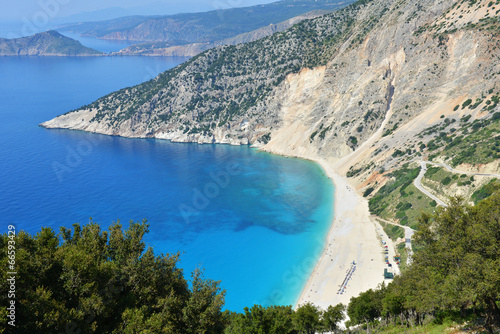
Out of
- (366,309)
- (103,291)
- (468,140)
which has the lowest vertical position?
(366,309)

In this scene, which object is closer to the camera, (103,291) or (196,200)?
(103,291)

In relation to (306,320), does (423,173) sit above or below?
above

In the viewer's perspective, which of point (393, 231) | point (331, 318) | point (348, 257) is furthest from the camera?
point (393, 231)

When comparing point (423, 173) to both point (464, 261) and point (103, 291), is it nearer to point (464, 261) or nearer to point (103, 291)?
point (464, 261)

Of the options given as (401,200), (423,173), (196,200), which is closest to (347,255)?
(401,200)

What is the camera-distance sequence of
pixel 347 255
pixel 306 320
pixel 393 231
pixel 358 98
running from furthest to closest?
pixel 358 98, pixel 393 231, pixel 347 255, pixel 306 320

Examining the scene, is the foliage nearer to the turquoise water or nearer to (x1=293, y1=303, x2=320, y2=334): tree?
(x1=293, y1=303, x2=320, y2=334): tree

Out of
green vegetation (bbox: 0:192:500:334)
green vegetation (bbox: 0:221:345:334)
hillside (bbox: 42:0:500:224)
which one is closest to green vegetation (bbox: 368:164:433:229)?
hillside (bbox: 42:0:500:224)
